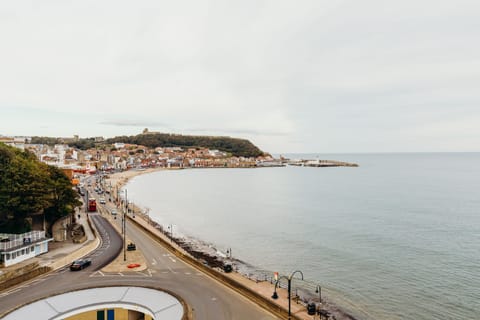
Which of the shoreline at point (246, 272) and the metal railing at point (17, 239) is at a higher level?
the metal railing at point (17, 239)

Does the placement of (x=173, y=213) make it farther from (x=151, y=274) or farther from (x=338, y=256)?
(x=151, y=274)

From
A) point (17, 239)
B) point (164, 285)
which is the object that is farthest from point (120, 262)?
point (17, 239)

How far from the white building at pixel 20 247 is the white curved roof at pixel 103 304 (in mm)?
9134

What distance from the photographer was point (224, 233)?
51719 mm

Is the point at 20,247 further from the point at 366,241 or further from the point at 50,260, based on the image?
the point at 366,241

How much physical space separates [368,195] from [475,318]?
65.7m

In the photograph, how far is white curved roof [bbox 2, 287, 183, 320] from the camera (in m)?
17.1

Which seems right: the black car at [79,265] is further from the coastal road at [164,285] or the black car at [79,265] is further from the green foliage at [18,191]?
the green foliage at [18,191]

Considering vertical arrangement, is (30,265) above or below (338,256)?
above

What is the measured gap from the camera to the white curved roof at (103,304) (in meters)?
17.1

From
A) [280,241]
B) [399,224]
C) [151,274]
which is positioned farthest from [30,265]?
[399,224]

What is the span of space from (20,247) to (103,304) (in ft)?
42.7

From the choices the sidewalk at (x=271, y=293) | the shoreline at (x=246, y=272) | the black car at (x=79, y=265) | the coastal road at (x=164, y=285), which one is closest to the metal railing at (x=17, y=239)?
the coastal road at (x=164, y=285)

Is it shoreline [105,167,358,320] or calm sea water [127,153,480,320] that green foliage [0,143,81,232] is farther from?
calm sea water [127,153,480,320]
